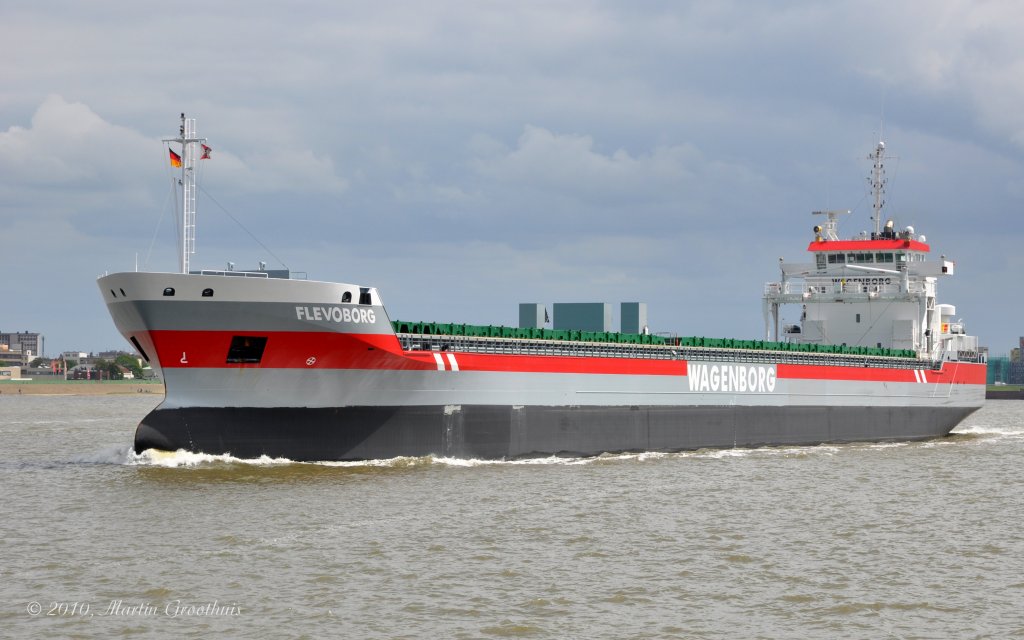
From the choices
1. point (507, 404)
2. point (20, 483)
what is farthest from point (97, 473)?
point (507, 404)

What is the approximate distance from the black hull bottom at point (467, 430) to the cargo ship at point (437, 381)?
0.04 m

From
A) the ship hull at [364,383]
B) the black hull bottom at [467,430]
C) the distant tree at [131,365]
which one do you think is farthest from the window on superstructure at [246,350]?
the distant tree at [131,365]

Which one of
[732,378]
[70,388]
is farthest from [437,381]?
[70,388]

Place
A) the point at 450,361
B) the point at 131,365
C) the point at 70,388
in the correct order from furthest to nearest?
the point at 131,365 < the point at 70,388 < the point at 450,361

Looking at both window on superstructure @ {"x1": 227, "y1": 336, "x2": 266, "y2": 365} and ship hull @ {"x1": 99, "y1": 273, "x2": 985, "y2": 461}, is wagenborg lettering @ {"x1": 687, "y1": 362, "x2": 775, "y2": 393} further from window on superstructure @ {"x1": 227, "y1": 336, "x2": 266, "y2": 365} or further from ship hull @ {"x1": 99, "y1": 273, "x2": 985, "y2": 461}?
window on superstructure @ {"x1": 227, "y1": 336, "x2": 266, "y2": 365}

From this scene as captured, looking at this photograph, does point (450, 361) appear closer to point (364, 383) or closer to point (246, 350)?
point (364, 383)

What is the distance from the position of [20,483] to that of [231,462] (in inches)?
183

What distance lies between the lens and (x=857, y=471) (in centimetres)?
3200

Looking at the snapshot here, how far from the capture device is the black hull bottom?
90.4 ft

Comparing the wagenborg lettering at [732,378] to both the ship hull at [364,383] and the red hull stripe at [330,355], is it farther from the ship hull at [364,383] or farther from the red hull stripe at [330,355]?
the red hull stripe at [330,355]

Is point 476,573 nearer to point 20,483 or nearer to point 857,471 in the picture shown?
point 20,483

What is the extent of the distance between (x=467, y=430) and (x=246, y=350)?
20.7 feet

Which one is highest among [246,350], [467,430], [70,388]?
[246,350]

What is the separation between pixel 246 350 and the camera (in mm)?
27375
